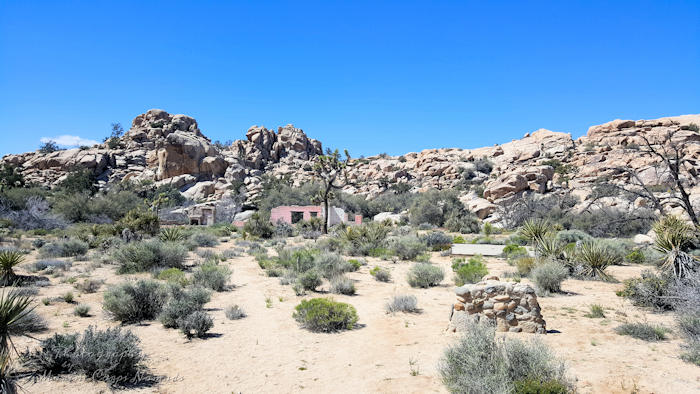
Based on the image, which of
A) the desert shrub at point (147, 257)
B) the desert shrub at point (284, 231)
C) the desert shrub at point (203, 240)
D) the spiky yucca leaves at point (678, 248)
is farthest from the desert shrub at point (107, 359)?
the desert shrub at point (284, 231)

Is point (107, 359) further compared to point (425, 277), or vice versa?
point (425, 277)

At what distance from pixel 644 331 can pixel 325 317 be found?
5.83 meters

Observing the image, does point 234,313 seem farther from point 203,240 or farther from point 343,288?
point 203,240

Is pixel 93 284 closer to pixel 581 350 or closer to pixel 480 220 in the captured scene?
pixel 581 350

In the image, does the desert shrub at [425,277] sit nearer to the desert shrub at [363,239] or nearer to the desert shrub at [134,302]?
the desert shrub at [363,239]

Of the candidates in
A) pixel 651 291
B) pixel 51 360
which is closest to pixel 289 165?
pixel 651 291

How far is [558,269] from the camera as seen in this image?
413 inches

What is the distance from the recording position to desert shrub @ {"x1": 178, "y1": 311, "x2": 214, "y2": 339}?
6.77 m

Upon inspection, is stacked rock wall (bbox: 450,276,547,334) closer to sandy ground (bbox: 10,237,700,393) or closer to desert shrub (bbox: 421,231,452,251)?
sandy ground (bbox: 10,237,700,393)

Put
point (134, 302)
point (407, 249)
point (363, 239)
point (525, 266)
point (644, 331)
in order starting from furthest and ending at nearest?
point (363, 239)
point (407, 249)
point (525, 266)
point (134, 302)
point (644, 331)

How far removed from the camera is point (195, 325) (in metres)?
6.88

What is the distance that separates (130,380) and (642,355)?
24.8 ft

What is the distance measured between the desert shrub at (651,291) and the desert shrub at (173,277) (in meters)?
11.8

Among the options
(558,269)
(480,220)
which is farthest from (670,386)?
(480,220)
